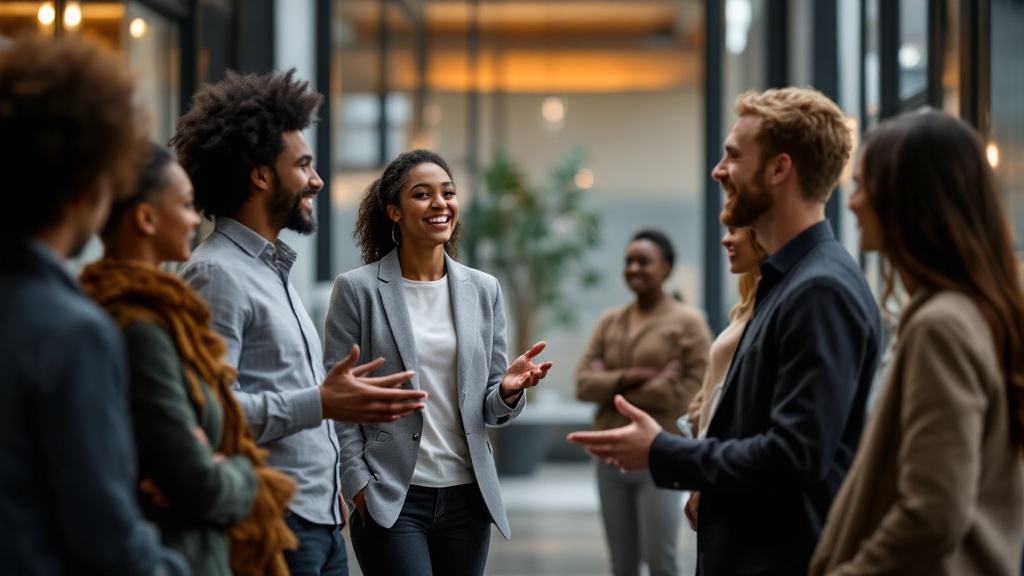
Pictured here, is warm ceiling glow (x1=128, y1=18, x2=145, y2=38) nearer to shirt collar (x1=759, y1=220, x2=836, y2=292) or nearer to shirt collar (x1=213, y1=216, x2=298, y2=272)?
shirt collar (x1=213, y1=216, x2=298, y2=272)

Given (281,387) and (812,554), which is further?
(281,387)

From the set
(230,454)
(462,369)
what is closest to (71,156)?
(230,454)

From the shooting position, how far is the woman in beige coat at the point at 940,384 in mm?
1649

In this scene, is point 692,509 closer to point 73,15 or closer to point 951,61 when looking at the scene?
point 951,61

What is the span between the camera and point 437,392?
9.91 feet

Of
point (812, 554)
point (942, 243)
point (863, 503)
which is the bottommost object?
point (812, 554)

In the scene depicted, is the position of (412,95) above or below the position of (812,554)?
above

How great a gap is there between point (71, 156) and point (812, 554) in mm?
1460

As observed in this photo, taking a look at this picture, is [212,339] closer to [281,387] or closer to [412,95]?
[281,387]

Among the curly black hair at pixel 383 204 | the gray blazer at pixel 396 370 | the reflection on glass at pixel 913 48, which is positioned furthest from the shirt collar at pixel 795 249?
the reflection on glass at pixel 913 48

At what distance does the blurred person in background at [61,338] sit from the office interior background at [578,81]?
2.21 metres

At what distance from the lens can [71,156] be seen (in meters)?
1.47

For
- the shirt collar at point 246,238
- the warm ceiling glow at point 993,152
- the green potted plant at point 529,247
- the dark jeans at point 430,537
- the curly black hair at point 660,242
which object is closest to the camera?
the shirt collar at point 246,238

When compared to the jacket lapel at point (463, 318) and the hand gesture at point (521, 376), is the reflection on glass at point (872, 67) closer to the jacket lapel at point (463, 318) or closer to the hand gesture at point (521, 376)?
the jacket lapel at point (463, 318)
